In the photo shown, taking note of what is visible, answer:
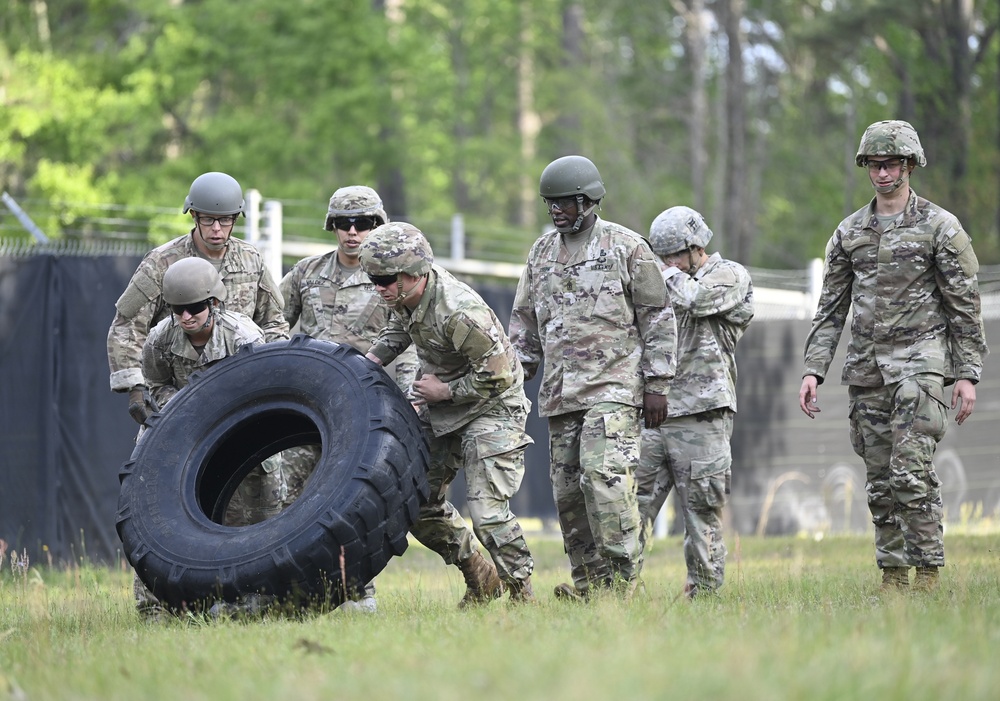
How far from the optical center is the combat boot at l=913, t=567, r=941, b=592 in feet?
22.3

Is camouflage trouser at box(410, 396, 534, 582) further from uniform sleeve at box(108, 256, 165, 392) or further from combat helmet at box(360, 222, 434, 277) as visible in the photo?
uniform sleeve at box(108, 256, 165, 392)

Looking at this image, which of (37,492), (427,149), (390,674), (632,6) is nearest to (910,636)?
(390,674)

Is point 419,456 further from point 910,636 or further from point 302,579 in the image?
point 910,636

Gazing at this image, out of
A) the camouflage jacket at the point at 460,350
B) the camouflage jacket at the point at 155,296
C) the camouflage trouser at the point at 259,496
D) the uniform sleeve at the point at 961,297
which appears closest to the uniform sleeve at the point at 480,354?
the camouflage jacket at the point at 460,350

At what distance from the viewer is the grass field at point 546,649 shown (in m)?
3.75

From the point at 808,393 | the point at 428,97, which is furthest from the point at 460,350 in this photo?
the point at 428,97

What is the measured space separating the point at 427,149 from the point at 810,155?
1152 centimetres

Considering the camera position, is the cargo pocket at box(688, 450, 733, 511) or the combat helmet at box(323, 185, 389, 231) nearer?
the cargo pocket at box(688, 450, 733, 511)

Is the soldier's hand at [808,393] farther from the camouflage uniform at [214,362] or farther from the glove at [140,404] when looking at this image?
the glove at [140,404]

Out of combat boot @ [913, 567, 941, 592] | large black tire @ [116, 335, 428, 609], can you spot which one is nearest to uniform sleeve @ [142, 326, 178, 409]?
large black tire @ [116, 335, 428, 609]

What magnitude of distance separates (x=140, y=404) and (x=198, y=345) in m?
0.48

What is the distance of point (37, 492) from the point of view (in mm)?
9734

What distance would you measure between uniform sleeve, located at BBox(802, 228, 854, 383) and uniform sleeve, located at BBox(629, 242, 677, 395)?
1.08m

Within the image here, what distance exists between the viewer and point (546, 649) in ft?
14.5
